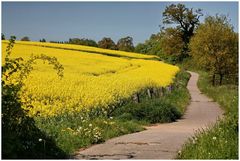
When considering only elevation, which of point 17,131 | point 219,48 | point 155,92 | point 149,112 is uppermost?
point 219,48

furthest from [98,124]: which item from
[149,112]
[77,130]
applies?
[149,112]

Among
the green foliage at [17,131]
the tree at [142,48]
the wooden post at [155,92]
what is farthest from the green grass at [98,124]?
the tree at [142,48]

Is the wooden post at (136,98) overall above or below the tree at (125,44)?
below

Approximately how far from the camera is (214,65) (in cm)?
3850

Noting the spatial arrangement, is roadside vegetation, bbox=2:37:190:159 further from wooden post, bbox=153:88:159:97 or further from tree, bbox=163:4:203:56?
tree, bbox=163:4:203:56

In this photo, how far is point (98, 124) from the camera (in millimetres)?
12914

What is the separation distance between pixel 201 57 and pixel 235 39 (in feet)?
9.07

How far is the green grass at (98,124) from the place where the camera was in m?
10.6

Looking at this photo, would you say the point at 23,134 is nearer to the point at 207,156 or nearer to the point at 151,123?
the point at 207,156

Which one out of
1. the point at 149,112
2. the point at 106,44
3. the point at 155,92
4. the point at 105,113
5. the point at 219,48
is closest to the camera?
the point at 105,113

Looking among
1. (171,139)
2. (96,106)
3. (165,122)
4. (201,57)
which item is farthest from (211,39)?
(171,139)

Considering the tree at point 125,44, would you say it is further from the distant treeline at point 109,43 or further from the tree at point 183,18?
the tree at point 183,18

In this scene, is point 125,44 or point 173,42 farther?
point 125,44

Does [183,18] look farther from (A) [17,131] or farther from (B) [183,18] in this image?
(A) [17,131]
